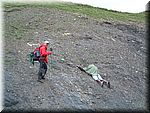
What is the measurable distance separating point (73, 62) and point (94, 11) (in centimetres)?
663

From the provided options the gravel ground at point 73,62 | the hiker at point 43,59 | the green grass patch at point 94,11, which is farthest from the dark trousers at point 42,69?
the green grass patch at point 94,11

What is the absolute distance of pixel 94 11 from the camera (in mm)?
21719

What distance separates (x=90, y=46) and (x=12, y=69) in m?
4.04

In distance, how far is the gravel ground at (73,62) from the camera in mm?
13203

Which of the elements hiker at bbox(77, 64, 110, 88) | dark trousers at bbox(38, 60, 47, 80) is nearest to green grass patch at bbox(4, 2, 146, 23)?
hiker at bbox(77, 64, 110, 88)

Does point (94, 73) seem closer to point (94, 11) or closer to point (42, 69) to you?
point (42, 69)

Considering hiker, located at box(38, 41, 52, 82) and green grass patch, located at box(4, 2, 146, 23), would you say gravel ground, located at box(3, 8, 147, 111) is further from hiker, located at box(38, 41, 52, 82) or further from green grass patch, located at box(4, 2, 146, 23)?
green grass patch, located at box(4, 2, 146, 23)

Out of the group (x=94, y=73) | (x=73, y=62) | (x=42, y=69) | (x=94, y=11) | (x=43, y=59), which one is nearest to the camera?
(x=43, y=59)

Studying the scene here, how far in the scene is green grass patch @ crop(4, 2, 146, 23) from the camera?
2069 cm

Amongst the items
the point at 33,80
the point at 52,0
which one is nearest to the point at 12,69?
the point at 33,80

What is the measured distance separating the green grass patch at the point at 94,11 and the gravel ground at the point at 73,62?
70 cm

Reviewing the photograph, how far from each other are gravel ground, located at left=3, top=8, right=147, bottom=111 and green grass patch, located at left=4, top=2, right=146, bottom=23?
70 centimetres

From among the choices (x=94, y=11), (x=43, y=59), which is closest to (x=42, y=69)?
(x=43, y=59)

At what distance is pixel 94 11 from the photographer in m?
21.7
